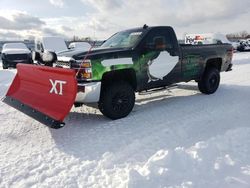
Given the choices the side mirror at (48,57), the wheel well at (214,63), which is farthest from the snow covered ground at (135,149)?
the wheel well at (214,63)

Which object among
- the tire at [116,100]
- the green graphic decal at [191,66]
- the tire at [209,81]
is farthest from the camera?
the tire at [209,81]

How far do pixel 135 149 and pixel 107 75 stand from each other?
5.82ft

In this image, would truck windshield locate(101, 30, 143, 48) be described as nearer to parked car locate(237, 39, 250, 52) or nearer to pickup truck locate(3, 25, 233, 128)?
pickup truck locate(3, 25, 233, 128)

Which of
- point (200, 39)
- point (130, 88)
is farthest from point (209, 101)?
point (200, 39)

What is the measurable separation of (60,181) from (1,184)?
66 centimetres

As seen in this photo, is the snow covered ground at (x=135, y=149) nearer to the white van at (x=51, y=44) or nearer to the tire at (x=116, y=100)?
the tire at (x=116, y=100)

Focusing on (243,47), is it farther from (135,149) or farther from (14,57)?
(135,149)

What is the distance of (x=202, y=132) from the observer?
4777mm

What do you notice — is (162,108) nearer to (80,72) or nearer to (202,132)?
(202,132)

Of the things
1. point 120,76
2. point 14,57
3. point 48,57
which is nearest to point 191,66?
point 120,76

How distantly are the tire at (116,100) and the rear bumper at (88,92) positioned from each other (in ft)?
0.71

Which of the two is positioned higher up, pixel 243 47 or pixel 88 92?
pixel 88 92

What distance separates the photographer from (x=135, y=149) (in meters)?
4.13

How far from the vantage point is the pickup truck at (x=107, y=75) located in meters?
4.86
